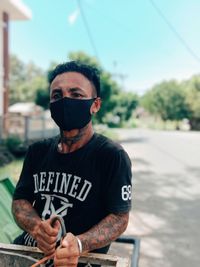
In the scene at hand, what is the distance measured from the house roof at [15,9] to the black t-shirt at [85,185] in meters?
15.4

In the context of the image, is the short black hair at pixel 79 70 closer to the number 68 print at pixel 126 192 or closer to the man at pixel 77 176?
the man at pixel 77 176

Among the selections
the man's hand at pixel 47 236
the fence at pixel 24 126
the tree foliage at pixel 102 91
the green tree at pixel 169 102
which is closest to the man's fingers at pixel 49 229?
the man's hand at pixel 47 236

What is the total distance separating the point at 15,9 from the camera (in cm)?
1716

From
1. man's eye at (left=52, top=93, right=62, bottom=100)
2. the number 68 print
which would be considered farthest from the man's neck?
the number 68 print

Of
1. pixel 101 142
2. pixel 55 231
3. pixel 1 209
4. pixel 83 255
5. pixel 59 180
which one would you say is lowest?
pixel 1 209

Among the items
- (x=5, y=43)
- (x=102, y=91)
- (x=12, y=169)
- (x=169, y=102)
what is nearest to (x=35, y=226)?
(x=12, y=169)

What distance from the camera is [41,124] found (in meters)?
15.5

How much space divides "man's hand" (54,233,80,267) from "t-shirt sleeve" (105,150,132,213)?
335 mm

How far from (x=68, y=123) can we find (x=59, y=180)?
0.29 meters

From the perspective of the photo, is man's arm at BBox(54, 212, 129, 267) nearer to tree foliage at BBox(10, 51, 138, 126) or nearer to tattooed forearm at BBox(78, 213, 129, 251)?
tattooed forearm at BBox(78, 213, 129, 251)

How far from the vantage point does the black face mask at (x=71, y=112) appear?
1.90 m

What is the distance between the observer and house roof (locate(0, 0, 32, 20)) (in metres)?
16.2

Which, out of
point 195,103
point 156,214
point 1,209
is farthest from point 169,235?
point 195,103

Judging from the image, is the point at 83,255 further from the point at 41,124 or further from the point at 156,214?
the point at 41,124
